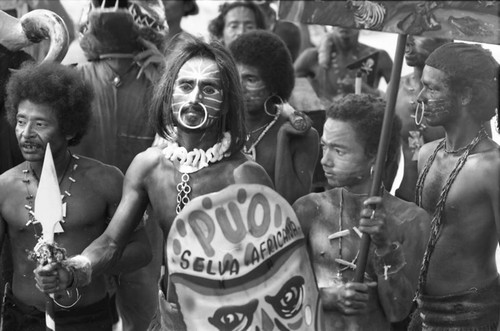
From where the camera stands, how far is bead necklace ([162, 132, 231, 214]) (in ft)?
18.5

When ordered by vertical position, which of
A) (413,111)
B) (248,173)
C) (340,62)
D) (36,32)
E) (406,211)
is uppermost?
(36,32)

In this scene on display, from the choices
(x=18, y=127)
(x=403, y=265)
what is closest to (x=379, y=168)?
(x=403, y=265)

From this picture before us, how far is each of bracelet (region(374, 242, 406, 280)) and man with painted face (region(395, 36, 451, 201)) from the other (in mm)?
1878

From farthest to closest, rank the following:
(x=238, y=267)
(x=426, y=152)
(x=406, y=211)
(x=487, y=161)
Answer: (x=426, y=152)
(x=487, y=161)
(x=406, y=211)
(x=238, y=267)

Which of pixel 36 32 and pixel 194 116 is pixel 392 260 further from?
pixel 36 32

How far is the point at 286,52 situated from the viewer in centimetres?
736

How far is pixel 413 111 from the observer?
7.91 meters

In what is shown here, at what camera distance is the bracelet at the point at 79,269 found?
17.6ft

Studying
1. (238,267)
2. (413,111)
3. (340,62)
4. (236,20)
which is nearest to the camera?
(238,267)

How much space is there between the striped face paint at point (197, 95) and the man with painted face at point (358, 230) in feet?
1.79

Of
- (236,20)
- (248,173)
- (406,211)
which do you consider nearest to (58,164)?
(248,173)

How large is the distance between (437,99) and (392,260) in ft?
3.11

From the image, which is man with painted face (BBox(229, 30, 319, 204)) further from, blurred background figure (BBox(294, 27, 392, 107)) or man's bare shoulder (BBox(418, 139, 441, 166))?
blurred background figure (BBox(294, 27, 392, 107))

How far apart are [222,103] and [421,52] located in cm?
244
